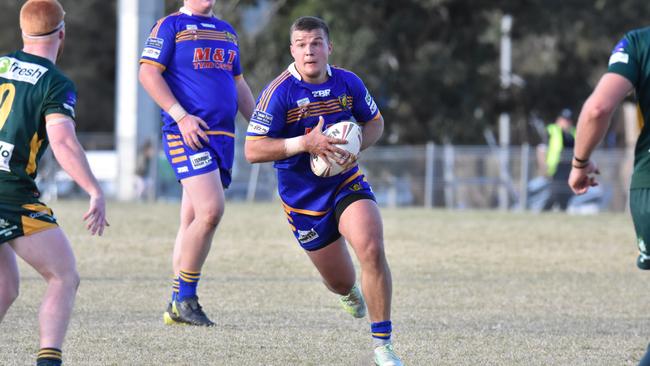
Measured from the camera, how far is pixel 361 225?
6.53 m

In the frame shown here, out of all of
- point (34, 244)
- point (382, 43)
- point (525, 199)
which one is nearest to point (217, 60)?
point (34, 244)

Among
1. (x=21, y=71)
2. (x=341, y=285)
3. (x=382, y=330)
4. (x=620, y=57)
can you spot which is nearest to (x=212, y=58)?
(x=341, y=285)

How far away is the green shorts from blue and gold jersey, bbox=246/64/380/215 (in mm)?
1625

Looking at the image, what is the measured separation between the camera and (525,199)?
29000 mm

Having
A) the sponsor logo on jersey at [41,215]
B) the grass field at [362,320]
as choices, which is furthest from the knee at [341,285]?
the sponsor logo on jersey at [41,215]

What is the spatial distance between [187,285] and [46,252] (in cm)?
267

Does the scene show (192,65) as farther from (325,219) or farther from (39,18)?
Result: (39,18)

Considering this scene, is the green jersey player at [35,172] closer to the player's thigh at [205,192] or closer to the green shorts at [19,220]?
the green shorts at [19,220]

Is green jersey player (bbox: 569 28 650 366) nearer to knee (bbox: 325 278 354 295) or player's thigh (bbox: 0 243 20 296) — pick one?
knee (bbox: 325 278 354 295)

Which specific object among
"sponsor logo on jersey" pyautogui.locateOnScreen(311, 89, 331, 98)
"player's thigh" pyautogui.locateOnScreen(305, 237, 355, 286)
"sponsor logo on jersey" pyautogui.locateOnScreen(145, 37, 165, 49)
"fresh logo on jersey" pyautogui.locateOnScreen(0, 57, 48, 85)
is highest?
"sponsor logo on jersey" pyautogui.locateOnScreen(145, 37, 165, 49)

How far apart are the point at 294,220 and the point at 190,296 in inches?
55.1

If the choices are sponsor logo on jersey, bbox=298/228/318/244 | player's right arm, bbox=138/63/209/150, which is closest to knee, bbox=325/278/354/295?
sponsor logo on jersey, bbox=298/228/318/244

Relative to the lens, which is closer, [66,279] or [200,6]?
[66,279]

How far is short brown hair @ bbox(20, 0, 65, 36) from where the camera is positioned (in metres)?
5.58
